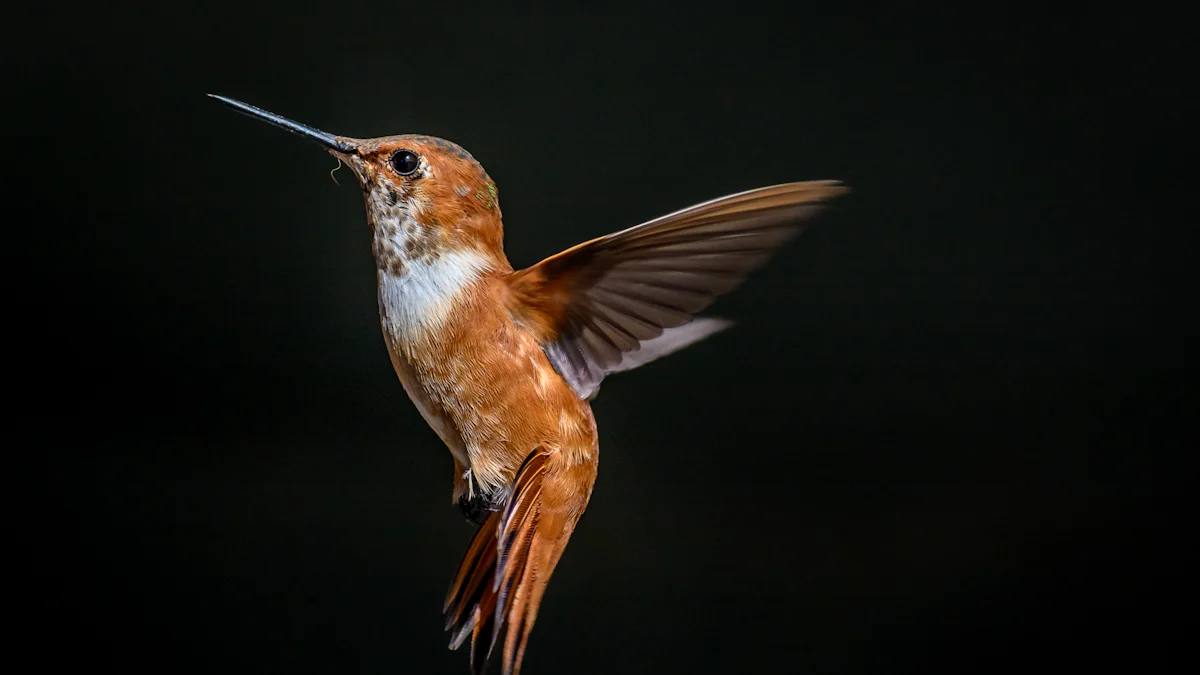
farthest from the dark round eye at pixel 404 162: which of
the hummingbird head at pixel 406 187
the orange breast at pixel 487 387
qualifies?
the orange breast at pixel 487 387

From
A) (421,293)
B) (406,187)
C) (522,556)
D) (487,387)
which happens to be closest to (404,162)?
(406,187)

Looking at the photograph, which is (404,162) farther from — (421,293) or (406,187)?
(421,293)

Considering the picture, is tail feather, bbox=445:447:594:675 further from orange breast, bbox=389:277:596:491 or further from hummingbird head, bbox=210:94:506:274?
hummingbird head, bbox=210:94:506:274

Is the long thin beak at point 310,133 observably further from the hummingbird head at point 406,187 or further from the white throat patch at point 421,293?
the white throat patch at point 421,293

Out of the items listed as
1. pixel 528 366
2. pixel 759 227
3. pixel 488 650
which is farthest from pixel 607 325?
pixel 488 650

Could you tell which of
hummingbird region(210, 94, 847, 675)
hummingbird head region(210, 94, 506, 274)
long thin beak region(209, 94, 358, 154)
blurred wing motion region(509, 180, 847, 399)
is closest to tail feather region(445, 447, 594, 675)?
hummingbird region(210, 94, 847, 675)

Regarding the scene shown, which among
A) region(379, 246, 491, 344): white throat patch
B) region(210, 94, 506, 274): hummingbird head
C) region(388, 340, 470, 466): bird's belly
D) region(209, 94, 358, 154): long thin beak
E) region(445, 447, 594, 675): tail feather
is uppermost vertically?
region(209, 94, 358, 154): long thin beak

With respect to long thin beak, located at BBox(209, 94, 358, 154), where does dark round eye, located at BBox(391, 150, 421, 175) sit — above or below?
below
